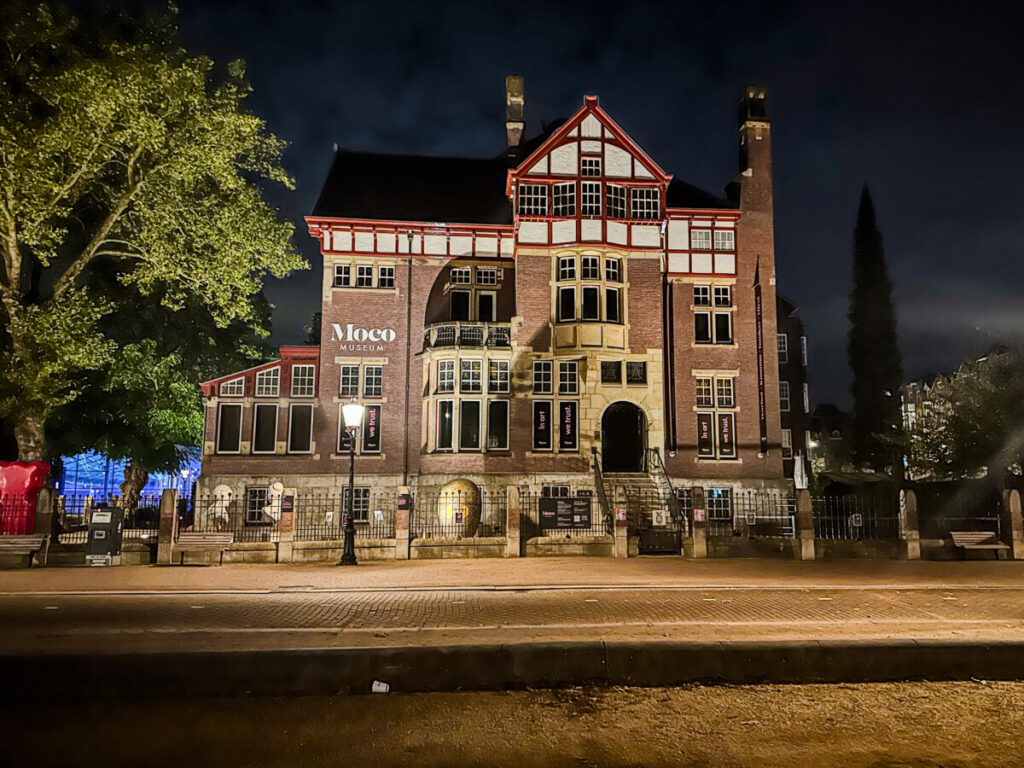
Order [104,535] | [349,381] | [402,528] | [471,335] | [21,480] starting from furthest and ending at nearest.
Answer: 1. [349,381]
2. [471,335]
3. [21,480]
4. [402,528]
5. [104,535]

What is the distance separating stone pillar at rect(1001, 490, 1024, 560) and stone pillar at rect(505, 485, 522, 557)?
1374 cm

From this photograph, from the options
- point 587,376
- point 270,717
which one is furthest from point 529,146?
point 270,717

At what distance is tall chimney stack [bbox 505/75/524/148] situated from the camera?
36062mm

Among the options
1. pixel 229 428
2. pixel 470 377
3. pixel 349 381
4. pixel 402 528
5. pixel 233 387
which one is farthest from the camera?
pixel 233 387

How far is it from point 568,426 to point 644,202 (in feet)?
33.6

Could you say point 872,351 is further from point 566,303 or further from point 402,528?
point 402,528

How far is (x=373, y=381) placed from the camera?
30.4 m

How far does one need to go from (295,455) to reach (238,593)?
17.4 metres

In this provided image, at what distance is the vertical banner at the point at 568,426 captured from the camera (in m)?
29.3

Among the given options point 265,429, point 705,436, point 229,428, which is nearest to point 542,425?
point 705,436

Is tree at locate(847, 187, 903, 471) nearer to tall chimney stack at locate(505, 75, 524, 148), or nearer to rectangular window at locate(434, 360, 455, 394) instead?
tall chimney stack at locate(505, 75, 524, 148)

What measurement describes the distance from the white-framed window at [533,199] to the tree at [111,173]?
9.71 metres

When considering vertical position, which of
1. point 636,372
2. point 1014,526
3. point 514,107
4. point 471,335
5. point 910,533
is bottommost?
point 910,533

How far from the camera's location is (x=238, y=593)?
13.1 metres
